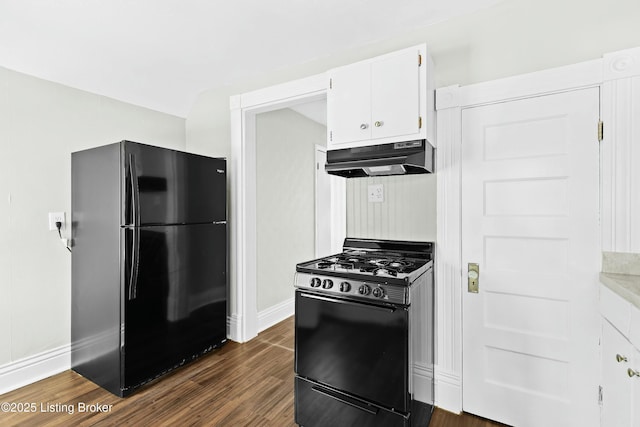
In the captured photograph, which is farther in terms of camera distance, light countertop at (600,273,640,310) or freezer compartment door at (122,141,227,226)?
freezer compartment door at (122,141,227,226)

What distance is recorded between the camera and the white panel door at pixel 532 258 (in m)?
1.68

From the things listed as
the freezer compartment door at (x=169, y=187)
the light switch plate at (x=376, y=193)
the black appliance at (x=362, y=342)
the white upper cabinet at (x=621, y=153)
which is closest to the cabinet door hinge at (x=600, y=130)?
the white upper cabinet at (x=621, y=153)

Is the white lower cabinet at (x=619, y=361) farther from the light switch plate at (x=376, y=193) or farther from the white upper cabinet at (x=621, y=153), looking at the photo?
the light switch plate at (x=376, y=193)

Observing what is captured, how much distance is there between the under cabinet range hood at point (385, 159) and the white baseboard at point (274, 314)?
77.9 inches

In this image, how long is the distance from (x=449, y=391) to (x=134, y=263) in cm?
225

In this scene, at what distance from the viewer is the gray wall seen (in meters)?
3.40

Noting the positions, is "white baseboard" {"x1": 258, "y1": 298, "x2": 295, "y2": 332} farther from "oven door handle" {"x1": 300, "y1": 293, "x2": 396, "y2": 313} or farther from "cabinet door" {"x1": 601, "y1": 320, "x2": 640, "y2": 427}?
"cabinet door" {"x1": 601, "y1": 320, "x2": 640, "y2": 427}

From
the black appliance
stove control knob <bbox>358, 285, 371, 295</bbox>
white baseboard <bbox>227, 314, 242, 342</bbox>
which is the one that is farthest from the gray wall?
stove control knob <bbox>358, 285, 371, 295</bbox>

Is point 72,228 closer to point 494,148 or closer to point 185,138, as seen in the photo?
point 185,138

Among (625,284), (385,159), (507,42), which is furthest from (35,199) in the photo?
(625,284)

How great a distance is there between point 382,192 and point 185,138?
2.37m

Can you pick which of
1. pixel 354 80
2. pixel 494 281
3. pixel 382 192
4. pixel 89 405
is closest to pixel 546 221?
pixel 494 281

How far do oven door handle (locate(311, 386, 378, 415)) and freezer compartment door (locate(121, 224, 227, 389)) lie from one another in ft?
4.11

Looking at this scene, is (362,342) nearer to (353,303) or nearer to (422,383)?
(353,303)
